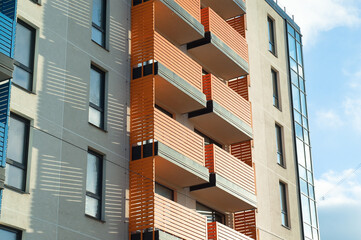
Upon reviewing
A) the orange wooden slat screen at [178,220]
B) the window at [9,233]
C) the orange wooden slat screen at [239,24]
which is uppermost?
the orange wooden slat screen at [239,24]

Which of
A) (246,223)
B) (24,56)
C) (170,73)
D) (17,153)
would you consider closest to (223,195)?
(246,223)

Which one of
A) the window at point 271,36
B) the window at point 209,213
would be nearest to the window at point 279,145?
the window at point 271,36

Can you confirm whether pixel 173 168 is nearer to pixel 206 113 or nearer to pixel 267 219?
pixel 206 113

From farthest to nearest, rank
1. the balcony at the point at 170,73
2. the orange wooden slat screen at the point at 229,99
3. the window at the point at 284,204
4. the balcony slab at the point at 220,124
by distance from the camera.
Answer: the window at the point at 284,204, the orange wooden slat screen at the point at 229,99, the balcony slab at the point at 220,124, the balcony at the point at 170,73

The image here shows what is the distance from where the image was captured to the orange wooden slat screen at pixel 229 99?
3219 cm

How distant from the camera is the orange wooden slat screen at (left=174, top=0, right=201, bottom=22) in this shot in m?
31.6

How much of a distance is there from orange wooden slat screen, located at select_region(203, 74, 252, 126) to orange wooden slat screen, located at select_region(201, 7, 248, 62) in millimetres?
2675

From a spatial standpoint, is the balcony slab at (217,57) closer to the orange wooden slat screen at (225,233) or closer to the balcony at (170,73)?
the balcony at (170,73)

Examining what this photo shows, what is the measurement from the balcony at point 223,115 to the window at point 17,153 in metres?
11.2

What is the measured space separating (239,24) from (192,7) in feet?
22.4

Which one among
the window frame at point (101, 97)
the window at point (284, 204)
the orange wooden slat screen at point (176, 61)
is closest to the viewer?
the window frame at point (101, 97)

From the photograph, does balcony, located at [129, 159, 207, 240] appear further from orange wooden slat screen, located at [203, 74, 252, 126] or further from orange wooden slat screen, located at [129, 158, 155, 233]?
orange wooden slat screen, located at [203, 74, 252, 126]

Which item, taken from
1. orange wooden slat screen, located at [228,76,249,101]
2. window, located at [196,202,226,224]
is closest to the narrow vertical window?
orange wooden slat screen, located at [228,76,249,101]

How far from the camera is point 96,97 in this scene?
26172 mm
